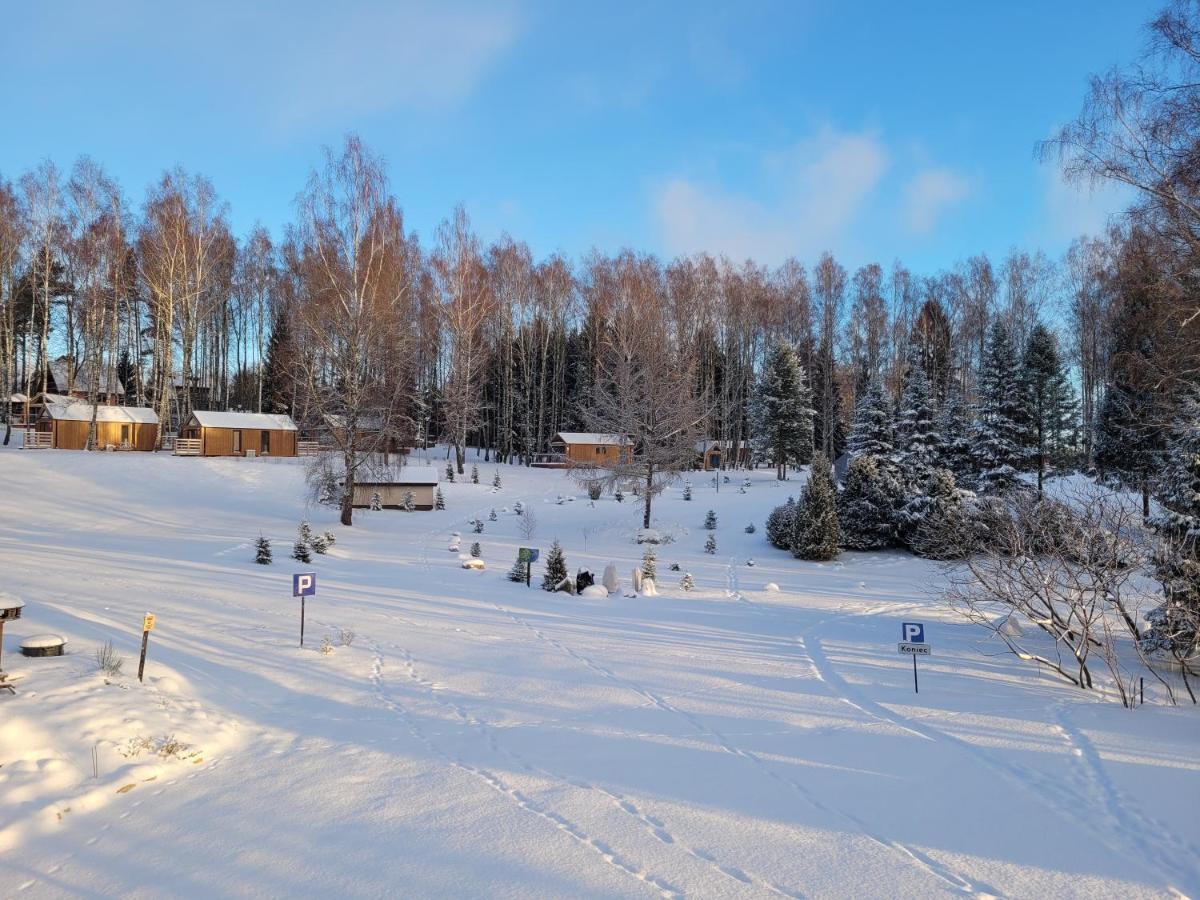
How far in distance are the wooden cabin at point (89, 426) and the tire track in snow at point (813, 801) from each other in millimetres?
35660

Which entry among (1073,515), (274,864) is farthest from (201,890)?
(1073,515)

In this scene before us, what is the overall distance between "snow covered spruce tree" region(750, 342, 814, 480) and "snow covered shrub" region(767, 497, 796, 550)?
1658 cm

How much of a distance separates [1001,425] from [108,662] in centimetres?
2946

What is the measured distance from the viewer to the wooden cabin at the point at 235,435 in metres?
34.1

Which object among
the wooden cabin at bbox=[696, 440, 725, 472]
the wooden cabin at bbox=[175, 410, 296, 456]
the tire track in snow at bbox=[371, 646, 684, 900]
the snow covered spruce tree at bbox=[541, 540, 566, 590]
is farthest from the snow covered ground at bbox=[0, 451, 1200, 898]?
the wooden cabin at bbox=[696, 440, 725, 472]

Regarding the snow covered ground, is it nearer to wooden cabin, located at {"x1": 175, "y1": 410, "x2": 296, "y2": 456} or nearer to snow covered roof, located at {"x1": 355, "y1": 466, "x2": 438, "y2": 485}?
snow covered roof, located at {"x1": 355, "y1": 466, "x2": 438, "y2": 485}

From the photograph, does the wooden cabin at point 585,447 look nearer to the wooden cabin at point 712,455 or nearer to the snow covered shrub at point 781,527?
the wooden cabin at point 712,455

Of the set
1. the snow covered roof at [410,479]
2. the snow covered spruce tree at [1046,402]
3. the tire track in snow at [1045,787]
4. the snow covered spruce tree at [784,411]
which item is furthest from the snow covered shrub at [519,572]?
the snow covered spruce tree at [784,411]

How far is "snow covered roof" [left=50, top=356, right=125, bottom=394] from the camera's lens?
4375 cm

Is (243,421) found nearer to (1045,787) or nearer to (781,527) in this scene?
(781,527)

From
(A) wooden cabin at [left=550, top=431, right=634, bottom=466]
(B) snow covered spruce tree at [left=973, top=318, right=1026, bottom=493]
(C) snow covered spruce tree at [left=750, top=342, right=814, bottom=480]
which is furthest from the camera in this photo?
(A) wooden cabin at [left=550, top=431, right=634, bottom=466]

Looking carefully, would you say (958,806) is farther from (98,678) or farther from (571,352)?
(571,352)

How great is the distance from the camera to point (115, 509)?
74.6 feet

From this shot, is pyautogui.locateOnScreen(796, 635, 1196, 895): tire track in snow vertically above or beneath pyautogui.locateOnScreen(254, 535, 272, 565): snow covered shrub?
beneath
